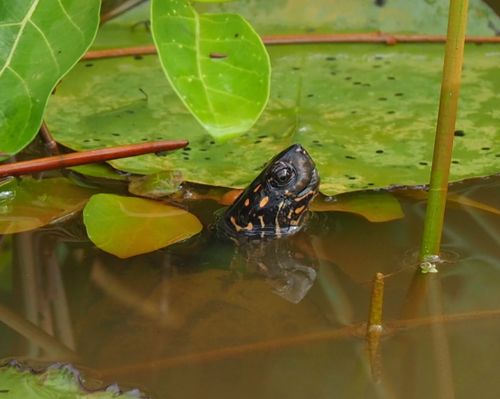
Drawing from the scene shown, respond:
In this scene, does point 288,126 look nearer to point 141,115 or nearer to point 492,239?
point 141,115

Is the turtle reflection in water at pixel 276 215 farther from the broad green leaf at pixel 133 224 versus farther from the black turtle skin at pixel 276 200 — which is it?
the broad green leaf at pixel 133 224

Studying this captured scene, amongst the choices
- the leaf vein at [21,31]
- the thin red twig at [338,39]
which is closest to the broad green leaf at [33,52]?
the leaf vein at [21,31]

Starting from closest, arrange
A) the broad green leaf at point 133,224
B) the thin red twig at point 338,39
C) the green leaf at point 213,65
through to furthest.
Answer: the green leaf at point 213,65 → the broad green leaf at point 133,224 → the thin red twig at point 338,39

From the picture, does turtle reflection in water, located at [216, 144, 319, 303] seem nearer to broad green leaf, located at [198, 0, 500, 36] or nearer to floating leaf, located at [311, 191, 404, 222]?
floating leaf, located at [311, 191, 404, 222]

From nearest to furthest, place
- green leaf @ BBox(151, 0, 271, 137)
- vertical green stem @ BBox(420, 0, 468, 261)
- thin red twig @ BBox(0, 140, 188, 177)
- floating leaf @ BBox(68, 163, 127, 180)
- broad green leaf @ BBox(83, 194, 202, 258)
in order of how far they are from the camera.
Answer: green leaf @ BBox(151, 0, 271, 137) < vertical green stem @ BBox(420, 0, 468, 261) < broad green leaf @ BBox(83, 194, 202, 258) < thin red twig @ BBox(0, 140, 188, 177) < floating leaf @ BBox(68, 163, 127, 180)

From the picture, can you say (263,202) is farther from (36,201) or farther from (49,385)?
(49,385)

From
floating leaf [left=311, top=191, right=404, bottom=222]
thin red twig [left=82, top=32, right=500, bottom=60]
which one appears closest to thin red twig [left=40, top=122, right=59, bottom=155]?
thin red twig [left=82, top=32, right=500, bottom=60]

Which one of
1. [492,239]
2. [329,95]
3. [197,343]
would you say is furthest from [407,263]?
[329,95]
